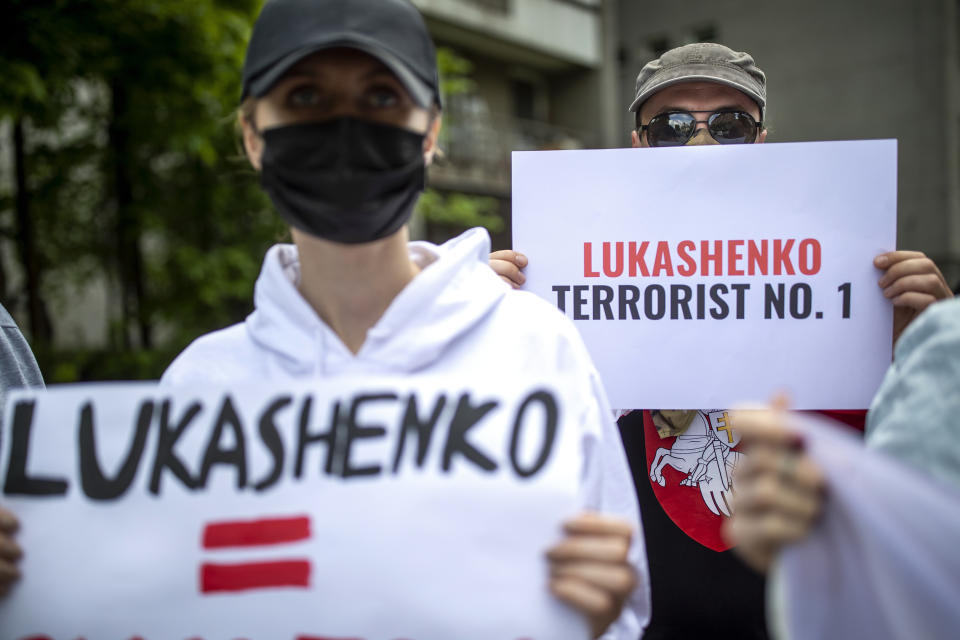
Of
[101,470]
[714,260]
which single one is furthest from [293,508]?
[714,260]

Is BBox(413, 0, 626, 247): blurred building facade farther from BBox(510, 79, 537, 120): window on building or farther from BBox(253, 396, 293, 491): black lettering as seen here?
BBox(253, 396, 293, 491): black lettering

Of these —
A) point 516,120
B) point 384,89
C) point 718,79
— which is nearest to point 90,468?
point 384,89

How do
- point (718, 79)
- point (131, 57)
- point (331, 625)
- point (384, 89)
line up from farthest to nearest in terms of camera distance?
point (131, 57), point (718, 79), point (384, 89), point (331, 625)

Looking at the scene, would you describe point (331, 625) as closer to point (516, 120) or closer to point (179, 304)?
point (179, 304)

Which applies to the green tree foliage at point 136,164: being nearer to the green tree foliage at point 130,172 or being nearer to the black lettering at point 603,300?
the green tree foliage at point 130,172

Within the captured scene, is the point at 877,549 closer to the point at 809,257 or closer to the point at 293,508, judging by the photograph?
the point at 293,508

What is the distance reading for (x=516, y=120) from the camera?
53.5ft

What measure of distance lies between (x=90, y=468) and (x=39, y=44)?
15.8ft

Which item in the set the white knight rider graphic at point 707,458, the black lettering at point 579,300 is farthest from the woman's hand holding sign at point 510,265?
the white knight rider graphic at point 707,458

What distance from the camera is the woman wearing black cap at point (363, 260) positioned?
1397 mm

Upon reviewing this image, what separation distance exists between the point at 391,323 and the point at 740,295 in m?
1.06

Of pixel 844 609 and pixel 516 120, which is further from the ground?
pixel 516 120

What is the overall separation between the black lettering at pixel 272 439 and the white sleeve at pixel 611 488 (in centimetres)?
55

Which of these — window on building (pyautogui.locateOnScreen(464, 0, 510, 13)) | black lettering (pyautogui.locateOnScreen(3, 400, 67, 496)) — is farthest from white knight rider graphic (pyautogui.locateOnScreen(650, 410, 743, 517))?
window on building (pyautogui.locateOnScreen(464, 0, 510, 13))
